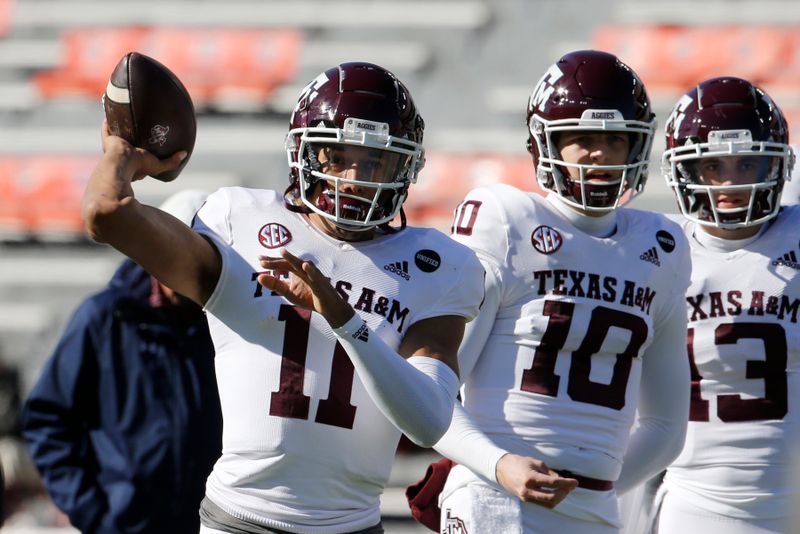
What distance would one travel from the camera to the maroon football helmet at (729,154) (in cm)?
346

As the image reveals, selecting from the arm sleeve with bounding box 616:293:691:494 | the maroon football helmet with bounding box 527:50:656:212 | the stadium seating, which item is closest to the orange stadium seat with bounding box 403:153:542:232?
the stadium seating

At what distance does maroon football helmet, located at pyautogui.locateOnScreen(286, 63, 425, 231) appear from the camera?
2664 mm

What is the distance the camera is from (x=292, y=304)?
252cm

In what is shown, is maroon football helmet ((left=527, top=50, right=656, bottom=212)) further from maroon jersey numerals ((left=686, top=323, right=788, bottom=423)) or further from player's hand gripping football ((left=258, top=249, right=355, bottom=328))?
player's hand gripping football ((left=258, top=249, right=355, bottom=328))

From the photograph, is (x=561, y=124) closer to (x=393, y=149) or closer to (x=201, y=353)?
(x=393, y=149)

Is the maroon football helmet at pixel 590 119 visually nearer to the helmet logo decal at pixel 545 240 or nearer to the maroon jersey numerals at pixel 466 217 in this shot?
the helmet logo decal at pixel 545 240

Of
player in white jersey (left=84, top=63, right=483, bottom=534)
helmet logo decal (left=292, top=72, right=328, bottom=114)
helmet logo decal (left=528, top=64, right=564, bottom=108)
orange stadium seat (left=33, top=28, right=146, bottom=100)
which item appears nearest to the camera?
player in white jersey (left=84, top=63, right=483, bottom=534)

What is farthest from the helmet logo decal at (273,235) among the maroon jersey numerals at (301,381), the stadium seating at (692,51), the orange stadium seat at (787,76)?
the orange stadium seat at (787,76)

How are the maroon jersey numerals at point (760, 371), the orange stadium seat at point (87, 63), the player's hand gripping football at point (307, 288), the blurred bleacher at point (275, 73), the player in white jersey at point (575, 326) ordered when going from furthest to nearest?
the orange stadium seat at point (87, 63) → the blurred bleacher at point (275, 73) → the maroon jersey numerals at point (760, 371) → the player in white jersey at point (575, 326) → the player's hand gripping football at point (307, 288)

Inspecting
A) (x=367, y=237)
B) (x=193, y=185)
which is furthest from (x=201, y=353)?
(x=193, y=185)

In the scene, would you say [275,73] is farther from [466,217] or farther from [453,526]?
[453,526]

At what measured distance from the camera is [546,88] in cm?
328

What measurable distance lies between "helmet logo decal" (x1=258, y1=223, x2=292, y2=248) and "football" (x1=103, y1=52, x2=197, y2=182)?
9.8 inches

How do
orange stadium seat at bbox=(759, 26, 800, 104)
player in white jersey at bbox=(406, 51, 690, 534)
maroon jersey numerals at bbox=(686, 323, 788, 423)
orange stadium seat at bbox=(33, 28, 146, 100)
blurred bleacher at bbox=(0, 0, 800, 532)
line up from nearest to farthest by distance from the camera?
player in white jersey at bbox=(406, 51, 690, 534) → maroon jersey numerals at bbox=(686, 323, 788, 423) → orange stadium seat at bbox=(759, 26, 800, 104) → blurred bleacher at bbox=(0, 0, 800, 532) → orange stadium seat at bbox=(33, 28, 146, 100)
